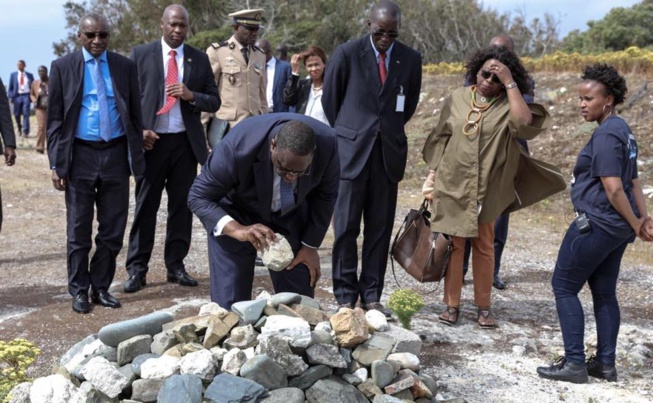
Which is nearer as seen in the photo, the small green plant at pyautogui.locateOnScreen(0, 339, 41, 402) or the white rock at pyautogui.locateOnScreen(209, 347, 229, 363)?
the white rock at pyautogui.locateOnScreen(209, 347, 229, 363)

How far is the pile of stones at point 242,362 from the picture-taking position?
387 cm

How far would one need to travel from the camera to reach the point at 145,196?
6.74 metres

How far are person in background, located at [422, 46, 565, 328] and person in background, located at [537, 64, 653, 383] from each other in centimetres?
69

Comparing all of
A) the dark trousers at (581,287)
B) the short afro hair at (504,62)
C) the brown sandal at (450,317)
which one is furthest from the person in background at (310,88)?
the dark trousers at (581,287)

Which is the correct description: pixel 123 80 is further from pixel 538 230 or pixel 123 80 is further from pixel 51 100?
pixel 538 230

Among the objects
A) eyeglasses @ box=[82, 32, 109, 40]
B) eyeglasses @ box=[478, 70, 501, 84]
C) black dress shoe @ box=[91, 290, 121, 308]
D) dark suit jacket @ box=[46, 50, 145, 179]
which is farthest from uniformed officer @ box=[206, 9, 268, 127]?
eyeglasses @ box=[478, 70, 501, 84]

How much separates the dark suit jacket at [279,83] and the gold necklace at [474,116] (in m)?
2.62

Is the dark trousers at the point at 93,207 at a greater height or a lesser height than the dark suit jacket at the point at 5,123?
lesser

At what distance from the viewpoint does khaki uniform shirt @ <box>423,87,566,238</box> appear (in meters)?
5.80

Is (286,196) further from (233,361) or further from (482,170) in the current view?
(482,170)

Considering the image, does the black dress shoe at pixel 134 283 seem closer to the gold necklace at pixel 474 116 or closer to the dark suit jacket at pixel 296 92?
the dark suit jacket at pixel 296 92

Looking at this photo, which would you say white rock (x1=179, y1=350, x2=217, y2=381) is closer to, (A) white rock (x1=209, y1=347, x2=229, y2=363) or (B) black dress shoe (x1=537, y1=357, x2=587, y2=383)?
(A) white rock (x1=209, y1=347, x2=229, y2=363)

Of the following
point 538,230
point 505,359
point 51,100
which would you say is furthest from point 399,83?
point 538,230

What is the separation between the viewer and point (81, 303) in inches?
241
